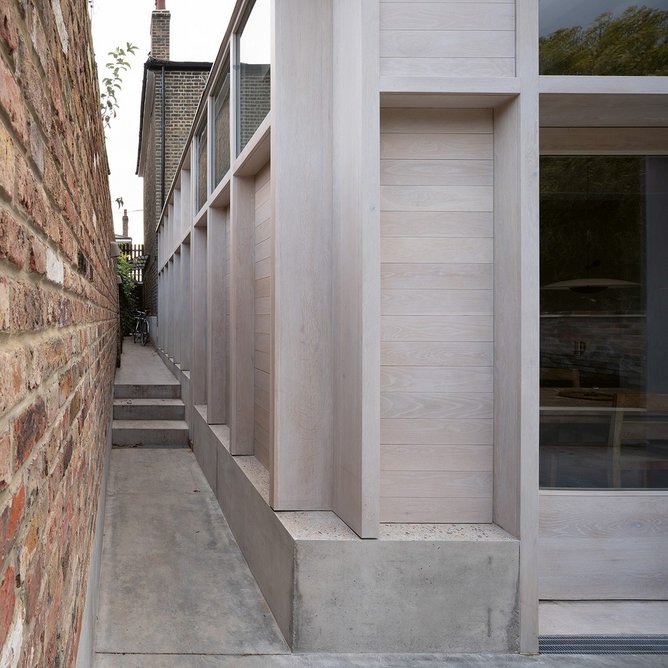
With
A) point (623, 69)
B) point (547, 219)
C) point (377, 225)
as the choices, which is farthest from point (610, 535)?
point (623, 69)

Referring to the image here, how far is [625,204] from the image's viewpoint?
3.60m

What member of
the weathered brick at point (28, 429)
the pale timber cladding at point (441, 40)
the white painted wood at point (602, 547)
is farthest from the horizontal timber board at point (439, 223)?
the weathered brick at point (28, 429)

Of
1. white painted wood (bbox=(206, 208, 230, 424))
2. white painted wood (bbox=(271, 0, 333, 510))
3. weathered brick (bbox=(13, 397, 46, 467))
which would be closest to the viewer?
weathered brick (bbox=(13, 397, 46, 467))

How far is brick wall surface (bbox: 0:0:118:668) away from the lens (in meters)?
0.90

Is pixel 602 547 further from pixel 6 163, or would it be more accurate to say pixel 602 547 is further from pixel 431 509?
pixel 6 163

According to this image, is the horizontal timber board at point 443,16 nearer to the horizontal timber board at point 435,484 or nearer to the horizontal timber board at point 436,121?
the horizontal timber board at point 436,121

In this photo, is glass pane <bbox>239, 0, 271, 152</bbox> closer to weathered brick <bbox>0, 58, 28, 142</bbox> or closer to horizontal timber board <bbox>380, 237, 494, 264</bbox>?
horizontal timber board <bbox>380, 237, 494, 264</bbox>

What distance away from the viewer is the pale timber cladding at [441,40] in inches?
120

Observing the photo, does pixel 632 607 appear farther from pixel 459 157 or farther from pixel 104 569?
pixel 104 569

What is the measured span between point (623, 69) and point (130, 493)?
5.02 m

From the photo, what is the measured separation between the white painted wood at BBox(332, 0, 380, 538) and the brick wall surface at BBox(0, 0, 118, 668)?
1323 millimetres

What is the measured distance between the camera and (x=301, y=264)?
11.1 ft

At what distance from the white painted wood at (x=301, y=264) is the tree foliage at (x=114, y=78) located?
13.3ft

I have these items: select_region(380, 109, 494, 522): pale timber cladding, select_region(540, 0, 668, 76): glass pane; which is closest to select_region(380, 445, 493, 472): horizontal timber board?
select_region(380, 109, 494, 522): pale timber cladding
